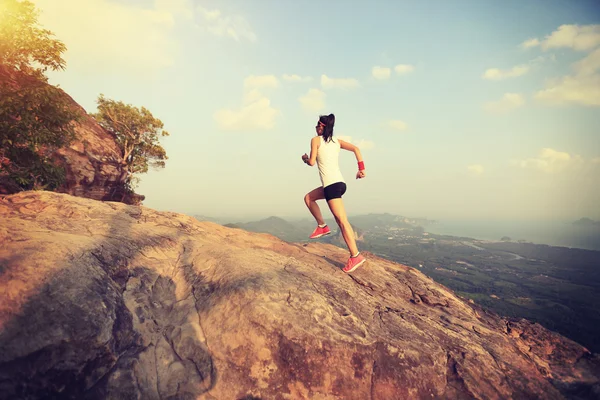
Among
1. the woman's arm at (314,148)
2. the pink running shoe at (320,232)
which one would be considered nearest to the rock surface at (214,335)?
the pink running shoe at (320,232)

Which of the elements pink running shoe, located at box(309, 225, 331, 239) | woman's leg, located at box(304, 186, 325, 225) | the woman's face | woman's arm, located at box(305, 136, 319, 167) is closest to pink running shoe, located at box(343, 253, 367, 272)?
pink running shoe, located at box(309, 225, 331, 239)

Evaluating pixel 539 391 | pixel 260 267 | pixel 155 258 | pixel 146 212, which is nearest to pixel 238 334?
pixel 260 267

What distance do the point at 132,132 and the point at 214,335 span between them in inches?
1573

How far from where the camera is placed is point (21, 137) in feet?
34.9

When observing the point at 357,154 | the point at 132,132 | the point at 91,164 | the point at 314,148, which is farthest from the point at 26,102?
the point at 132,132

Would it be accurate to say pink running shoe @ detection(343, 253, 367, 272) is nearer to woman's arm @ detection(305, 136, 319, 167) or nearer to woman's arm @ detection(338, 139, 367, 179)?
woman's arm @ detection(338, 139, 367, 179)

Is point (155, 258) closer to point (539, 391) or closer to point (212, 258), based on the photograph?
point (212, 258)

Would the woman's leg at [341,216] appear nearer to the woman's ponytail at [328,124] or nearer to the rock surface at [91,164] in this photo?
the woman's ponytail at [328,124]

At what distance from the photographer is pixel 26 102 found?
10.6m

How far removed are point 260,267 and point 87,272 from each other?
12.8 feet

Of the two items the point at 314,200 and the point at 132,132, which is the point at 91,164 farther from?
the point at 314,200

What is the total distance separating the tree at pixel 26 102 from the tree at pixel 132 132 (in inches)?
805

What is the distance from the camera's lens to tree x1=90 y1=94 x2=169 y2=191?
32.7m

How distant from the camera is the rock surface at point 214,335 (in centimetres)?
400
